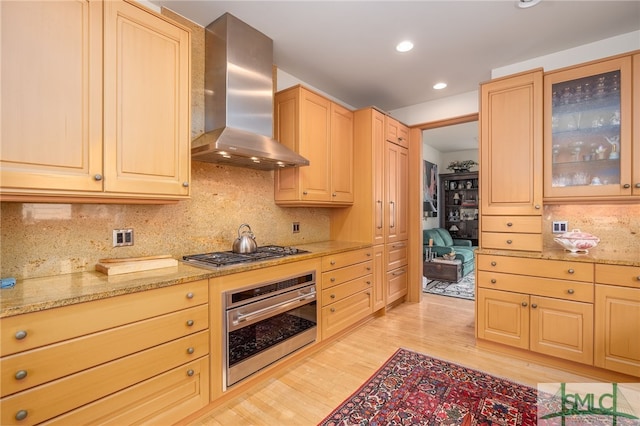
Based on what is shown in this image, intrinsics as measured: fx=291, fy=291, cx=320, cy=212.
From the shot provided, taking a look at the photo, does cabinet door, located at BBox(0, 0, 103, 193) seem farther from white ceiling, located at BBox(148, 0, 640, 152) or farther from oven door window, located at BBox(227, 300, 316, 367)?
oven door window, located at BBox(227, 300, 316, 367)


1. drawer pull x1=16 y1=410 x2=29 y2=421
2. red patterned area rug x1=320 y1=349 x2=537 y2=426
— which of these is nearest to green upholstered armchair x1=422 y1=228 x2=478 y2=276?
red patterned area rug x1=320 y1=349 x2=537 y2=426

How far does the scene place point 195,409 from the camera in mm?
1677

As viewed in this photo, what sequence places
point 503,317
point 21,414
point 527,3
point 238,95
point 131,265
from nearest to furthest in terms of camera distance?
point 21,414 < point 131,265 < point 527,3 < point 238,95 < point 503,317

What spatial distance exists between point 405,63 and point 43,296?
3.23 metres

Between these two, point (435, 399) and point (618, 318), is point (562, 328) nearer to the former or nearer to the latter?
point (618, 318)

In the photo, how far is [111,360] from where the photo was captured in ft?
4.45

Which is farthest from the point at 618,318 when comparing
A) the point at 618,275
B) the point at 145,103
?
the point at 145,103

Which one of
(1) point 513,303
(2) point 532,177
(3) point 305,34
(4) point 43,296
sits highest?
(3) point 305,34

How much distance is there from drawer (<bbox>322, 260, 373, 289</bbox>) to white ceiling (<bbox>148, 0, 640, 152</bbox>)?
2.05m

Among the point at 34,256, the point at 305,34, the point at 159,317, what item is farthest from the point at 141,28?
the point at 159,317

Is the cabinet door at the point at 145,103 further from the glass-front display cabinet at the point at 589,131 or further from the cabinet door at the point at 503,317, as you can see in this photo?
the glass-front display cabinet at the point at 589,131

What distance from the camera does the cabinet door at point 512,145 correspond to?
99.2 inches

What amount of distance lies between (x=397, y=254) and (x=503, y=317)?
1.44 metres

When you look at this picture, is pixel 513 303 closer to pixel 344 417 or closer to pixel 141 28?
pixel 344 417
